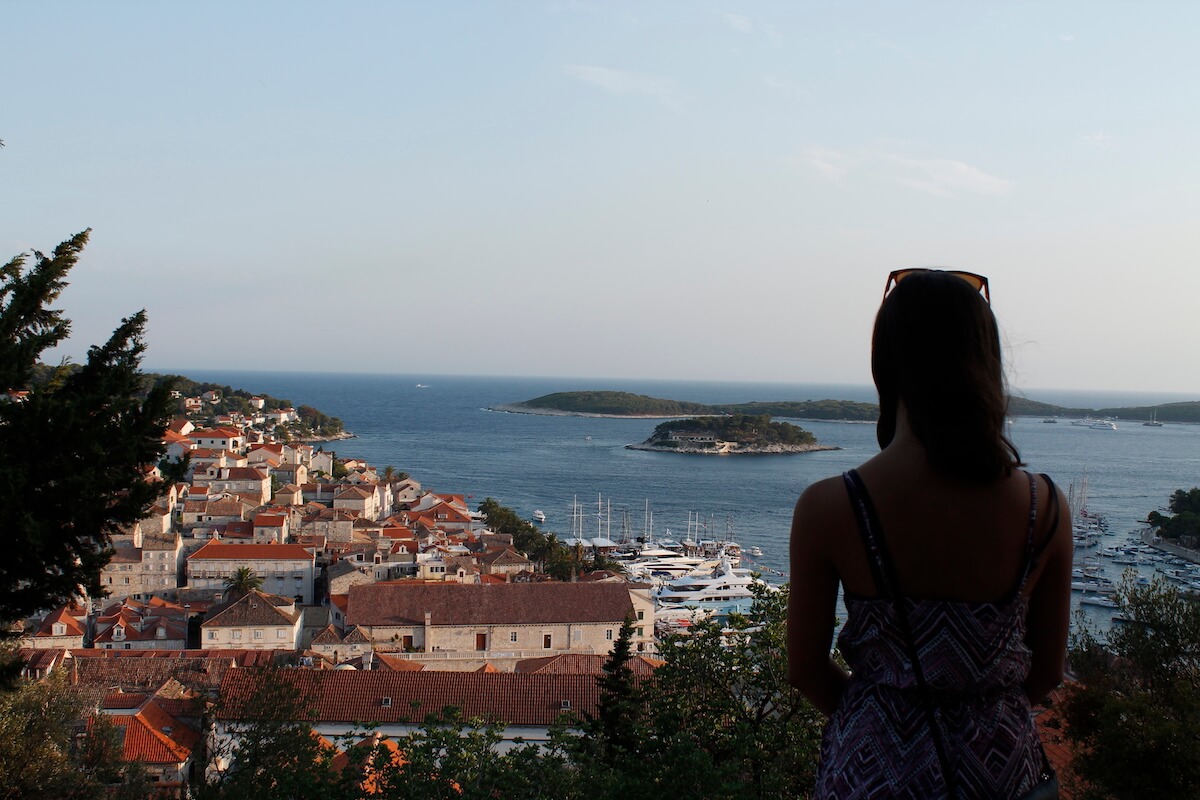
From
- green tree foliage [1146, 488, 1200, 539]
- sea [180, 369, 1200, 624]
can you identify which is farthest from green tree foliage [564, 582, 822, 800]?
green tree foliage [1146, 488, 1200, 539]

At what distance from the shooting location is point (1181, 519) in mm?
36281

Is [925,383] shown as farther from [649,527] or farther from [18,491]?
[649,527]

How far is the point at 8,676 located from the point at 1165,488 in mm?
63747

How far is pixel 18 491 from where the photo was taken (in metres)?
4.21

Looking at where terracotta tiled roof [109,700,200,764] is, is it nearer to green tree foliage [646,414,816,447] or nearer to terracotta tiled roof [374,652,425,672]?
terracotta tiled roof [374,652,425,672]

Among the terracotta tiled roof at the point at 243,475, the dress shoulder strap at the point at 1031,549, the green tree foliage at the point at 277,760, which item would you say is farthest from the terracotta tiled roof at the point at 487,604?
the terracotta tiled roof at the point at 243,475

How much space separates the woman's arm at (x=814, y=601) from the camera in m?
1.06

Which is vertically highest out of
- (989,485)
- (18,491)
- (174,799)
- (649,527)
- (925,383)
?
(925,383)

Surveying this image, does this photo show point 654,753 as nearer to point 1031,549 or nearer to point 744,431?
point 1031,549

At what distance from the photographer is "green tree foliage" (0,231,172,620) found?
14.4 ft

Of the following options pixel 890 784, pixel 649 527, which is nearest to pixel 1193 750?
pixel 890 784

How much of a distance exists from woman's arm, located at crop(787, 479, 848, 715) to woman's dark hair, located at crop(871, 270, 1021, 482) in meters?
0.15

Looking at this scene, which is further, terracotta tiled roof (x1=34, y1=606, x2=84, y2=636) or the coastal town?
terracotta tiled roof (x1=34, y1=606, x2=84, y2=636)

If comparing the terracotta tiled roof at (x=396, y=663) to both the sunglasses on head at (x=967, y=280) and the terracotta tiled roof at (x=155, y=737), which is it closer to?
the terracotta tiled roof at (x=155, y=737)
